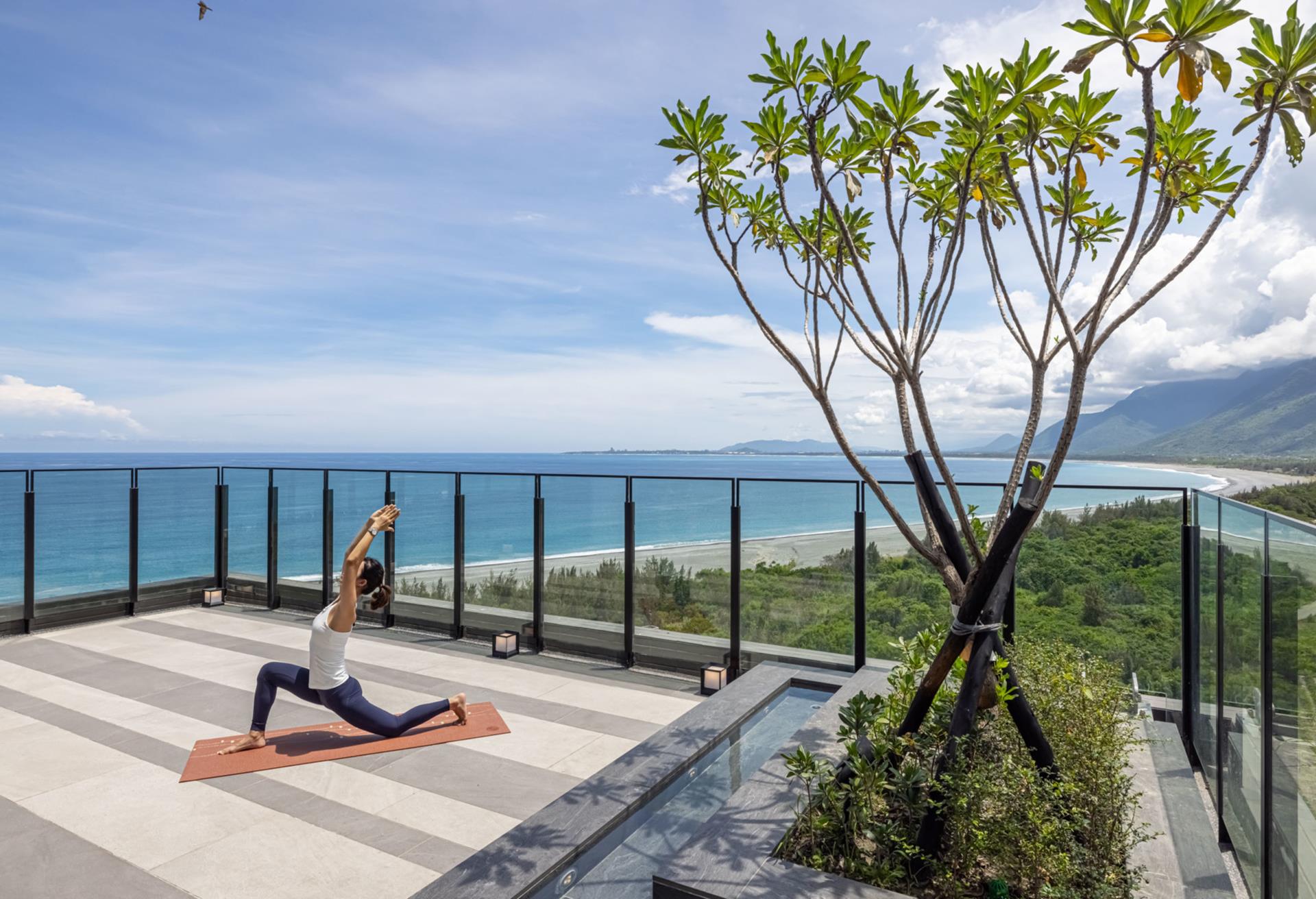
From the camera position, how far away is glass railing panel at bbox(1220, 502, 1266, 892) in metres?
2.84

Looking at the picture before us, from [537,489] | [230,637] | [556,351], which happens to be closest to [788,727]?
[537,489]

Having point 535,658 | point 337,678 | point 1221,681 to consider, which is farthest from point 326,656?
point 1221,681

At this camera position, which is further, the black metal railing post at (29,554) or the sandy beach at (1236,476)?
the black metal railing post at (29,554)

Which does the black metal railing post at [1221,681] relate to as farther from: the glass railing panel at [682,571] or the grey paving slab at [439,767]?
the grey paving slab at [439,767]

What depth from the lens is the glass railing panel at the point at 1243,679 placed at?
2.84 m

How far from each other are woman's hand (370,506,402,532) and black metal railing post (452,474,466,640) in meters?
2.72

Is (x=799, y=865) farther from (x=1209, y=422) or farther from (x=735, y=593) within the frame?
(x=1209, y=422)

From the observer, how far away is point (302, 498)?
26.9 feet

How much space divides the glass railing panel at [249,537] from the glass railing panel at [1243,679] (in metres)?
8.91

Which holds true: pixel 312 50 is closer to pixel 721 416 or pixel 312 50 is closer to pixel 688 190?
pixel 688 190

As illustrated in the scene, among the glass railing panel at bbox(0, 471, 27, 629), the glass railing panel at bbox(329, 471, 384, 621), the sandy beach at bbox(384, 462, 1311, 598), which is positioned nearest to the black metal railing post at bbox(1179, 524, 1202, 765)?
the sandy beach at bbox(384, 462, 1311, 598)

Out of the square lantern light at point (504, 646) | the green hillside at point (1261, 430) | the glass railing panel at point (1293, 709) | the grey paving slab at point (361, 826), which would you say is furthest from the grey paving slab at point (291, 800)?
the green hillside at point (1261, 430)

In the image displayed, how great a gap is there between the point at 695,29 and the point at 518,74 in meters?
A: 2.18

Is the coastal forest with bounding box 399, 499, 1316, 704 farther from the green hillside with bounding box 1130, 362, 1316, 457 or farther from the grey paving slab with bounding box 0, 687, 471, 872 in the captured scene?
the green hillside with bounding box 1130, 362, 1316, 457
